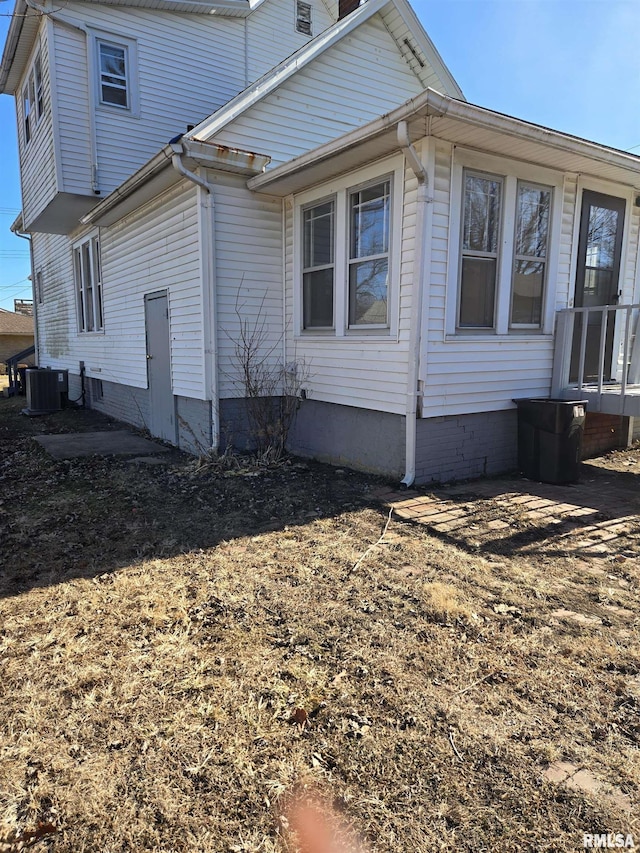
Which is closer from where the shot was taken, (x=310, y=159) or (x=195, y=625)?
(x=195, y=625)

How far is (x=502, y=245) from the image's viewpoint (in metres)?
5.70

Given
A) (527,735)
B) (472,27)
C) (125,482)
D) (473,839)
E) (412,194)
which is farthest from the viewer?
(472,27)

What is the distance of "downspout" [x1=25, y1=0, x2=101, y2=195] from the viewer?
28.8 ft

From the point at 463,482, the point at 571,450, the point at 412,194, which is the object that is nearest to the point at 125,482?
the point at 463,482

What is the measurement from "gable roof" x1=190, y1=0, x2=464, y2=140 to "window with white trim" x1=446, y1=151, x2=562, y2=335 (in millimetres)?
3458

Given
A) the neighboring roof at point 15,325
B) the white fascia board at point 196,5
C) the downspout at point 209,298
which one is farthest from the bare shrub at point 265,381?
the neighboring roof at point 15,325

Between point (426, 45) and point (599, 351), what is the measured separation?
254 inches

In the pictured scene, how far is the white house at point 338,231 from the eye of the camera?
531 cm

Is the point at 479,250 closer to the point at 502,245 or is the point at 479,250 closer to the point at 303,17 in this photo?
the point at 502,245

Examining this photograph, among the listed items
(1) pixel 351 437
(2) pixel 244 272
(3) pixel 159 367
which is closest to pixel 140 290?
A: (3) pixel 159 367

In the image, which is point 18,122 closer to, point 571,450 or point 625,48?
point 625,48

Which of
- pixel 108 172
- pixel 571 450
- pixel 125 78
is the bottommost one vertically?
pixel 571 450

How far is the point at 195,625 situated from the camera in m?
2.91

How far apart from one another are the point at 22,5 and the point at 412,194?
8990 millimetres
